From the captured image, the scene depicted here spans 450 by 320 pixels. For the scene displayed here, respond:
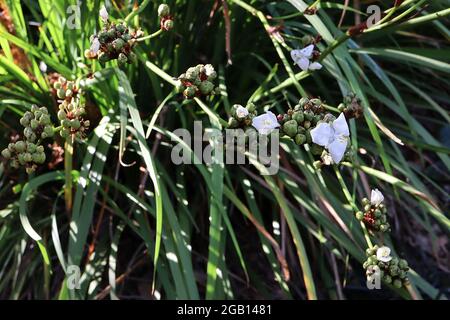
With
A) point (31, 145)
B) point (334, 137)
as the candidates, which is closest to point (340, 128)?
point (334, 137)

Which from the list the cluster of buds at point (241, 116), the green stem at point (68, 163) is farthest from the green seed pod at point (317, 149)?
the green stem at point (68, 163)

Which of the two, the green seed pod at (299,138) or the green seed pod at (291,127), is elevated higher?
the green seed pod at (291,127)

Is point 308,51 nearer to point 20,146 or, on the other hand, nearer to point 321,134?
point 321,134

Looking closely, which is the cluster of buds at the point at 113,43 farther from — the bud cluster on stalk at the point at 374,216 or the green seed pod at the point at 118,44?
the bud cluster on stalk at the point at 374,216

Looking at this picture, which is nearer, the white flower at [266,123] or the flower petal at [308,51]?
the white flower at [266,123]

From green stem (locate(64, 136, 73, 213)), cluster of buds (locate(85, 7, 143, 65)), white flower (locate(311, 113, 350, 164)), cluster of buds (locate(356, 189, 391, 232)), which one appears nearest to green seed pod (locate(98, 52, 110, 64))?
cluster of buds (locate(85, 7, 143, 65))
